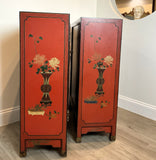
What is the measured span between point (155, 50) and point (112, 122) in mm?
1143

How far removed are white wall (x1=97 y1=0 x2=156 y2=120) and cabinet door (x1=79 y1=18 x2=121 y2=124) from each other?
869mm

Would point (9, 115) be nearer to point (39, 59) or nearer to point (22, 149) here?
point (22, 149)

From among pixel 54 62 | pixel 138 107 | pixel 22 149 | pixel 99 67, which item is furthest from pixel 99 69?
pixel 138 107

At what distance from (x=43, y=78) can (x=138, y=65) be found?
5.14 ft

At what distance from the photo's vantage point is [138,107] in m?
2.80

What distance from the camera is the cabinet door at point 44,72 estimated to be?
1.62m

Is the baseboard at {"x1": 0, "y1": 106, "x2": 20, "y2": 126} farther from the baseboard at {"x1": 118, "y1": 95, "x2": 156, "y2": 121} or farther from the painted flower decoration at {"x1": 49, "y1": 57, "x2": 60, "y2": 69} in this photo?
the baseboard at {"x1": 118, "y1": 95, "x2": 156, "y2": 121}

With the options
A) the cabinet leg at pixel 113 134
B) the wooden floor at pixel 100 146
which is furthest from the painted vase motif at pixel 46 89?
the cabinet leg at pixel 113 134

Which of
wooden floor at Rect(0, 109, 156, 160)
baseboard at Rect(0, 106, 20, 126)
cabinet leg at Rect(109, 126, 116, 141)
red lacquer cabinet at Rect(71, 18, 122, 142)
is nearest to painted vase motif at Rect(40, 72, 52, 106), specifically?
red lacquer cabinet at Rect(71, 18, 122, 142)

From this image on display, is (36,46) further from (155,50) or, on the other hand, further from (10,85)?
(155,50)

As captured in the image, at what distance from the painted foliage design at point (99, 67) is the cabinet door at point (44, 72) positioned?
0.32 m

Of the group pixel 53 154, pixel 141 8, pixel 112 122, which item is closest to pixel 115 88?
pixel 112 122

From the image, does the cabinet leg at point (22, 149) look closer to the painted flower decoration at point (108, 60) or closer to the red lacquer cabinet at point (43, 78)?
the red lacquer cabinet at point (43, 78)

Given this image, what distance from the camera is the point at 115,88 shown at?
2008mm
